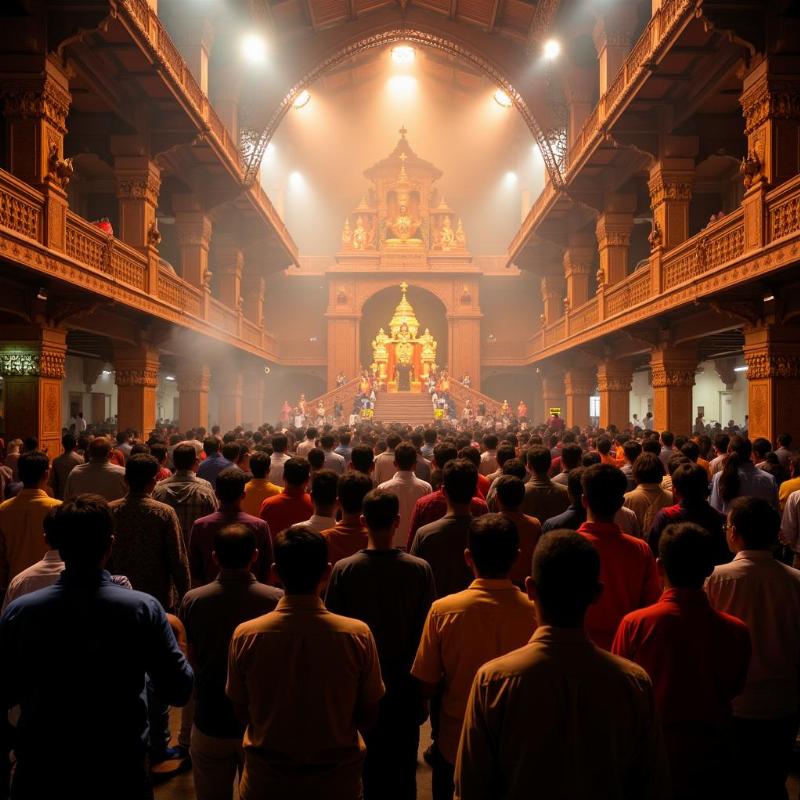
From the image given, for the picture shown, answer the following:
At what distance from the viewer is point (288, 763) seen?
2.63 meters

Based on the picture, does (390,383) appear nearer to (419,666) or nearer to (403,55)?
(403,55)

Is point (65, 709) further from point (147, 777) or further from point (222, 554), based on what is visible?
point (222, 554)

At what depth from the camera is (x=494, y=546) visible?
10.1ft

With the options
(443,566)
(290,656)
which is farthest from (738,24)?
(290,656)

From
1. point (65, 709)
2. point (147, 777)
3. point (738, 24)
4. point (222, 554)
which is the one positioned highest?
point (738, 24)

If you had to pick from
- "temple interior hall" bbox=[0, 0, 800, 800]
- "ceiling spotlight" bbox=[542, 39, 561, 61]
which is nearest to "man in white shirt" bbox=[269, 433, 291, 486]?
"temple interior hall" bbox=[0, 0, 800, 800]

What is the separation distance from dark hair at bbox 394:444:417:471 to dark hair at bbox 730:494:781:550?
312cm

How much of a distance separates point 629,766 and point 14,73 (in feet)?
39.7

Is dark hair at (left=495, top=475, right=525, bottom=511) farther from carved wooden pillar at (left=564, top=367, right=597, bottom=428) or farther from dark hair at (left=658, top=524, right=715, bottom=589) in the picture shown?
carved wooden pillar at (left=564, top=367, right=597, bottom=428)

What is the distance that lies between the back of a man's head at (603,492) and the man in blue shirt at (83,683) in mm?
2314

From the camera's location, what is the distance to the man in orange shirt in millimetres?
4477

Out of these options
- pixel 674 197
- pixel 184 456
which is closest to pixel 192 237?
pixel 674 197

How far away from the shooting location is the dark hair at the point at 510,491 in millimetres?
4742

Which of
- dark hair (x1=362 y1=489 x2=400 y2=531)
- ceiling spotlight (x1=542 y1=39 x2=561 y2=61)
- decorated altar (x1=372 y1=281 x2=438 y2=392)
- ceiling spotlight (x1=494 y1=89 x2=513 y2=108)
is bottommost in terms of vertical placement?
dark hair (x1=362 y1=489 x2=400 y2=531)
